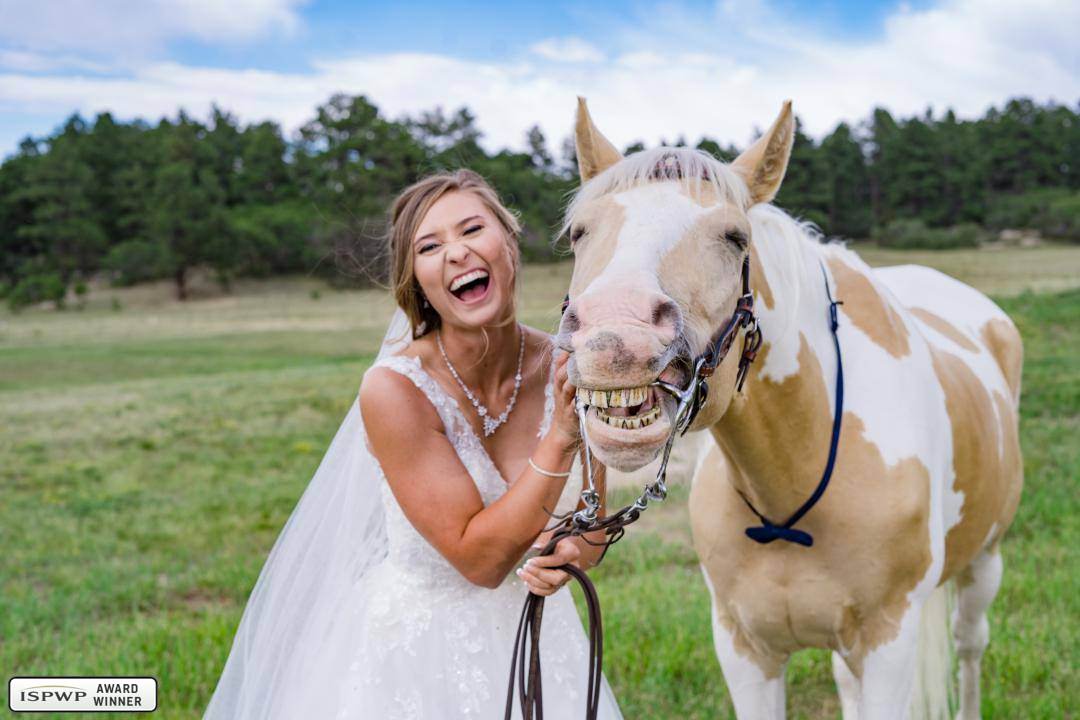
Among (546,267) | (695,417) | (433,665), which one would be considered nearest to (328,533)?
(433,665)

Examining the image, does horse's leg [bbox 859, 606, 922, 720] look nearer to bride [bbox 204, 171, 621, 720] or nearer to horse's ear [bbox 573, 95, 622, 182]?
bride [bbox 204, 171, 621, 720]

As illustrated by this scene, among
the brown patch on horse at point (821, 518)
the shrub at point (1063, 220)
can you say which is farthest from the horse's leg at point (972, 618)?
the shrub at point (1063, 220)

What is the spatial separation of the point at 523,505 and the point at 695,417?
45cm

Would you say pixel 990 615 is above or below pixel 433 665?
below

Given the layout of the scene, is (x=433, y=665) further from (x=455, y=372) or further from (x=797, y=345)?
(x=797, y=345)

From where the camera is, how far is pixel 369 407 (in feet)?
7.64

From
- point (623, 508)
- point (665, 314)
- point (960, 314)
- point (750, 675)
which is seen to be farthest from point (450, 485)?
point (960, 314)

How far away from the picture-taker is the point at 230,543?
650 cm

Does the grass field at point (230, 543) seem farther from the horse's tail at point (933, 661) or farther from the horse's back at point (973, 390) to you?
the horse's back at point (973, 390)

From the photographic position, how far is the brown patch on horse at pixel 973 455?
290cm

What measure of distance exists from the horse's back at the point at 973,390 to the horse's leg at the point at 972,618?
13cm

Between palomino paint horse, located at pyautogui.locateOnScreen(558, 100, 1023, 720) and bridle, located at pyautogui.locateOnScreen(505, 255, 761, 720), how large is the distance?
35 millimetres

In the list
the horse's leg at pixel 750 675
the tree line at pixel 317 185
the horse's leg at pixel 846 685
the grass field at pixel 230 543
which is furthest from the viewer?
the tree line at pixel 317 185

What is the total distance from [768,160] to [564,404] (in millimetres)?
801
